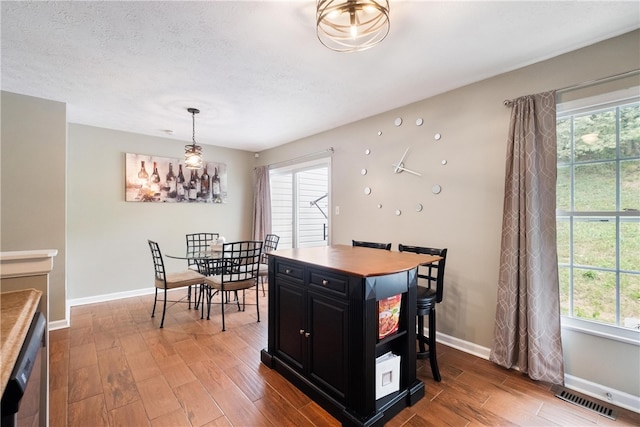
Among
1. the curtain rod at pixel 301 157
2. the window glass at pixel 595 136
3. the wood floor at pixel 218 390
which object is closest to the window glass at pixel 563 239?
the window glass at pixel 595 136

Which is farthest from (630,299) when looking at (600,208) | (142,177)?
(142,177)

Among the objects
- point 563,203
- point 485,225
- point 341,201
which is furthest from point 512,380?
point 341,201

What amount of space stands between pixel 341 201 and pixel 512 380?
263cm

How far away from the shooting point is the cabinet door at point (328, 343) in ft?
5.89

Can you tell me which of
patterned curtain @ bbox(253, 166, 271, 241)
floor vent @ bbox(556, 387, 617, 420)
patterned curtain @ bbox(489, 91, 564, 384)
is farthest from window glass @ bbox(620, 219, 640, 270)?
patterned curtain @ bbox(253, 166, 271, 241)

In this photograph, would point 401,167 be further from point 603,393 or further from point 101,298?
point 101,298

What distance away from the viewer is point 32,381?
1018mm

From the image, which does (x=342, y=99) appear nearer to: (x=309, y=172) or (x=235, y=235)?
(x=309, y=172)

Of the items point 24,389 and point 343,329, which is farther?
point 343,329

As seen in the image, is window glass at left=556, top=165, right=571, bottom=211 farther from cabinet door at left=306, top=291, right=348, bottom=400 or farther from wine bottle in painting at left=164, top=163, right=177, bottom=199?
wine bottle in painting at left=164, top=163, right=177, bottom=199

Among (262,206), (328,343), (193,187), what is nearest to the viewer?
(328,343)

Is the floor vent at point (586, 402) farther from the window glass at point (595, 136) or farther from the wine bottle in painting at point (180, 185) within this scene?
the wine bottle in painting at point (180, 185)

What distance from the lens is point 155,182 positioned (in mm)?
4617

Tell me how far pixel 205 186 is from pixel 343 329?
4.19 meters
